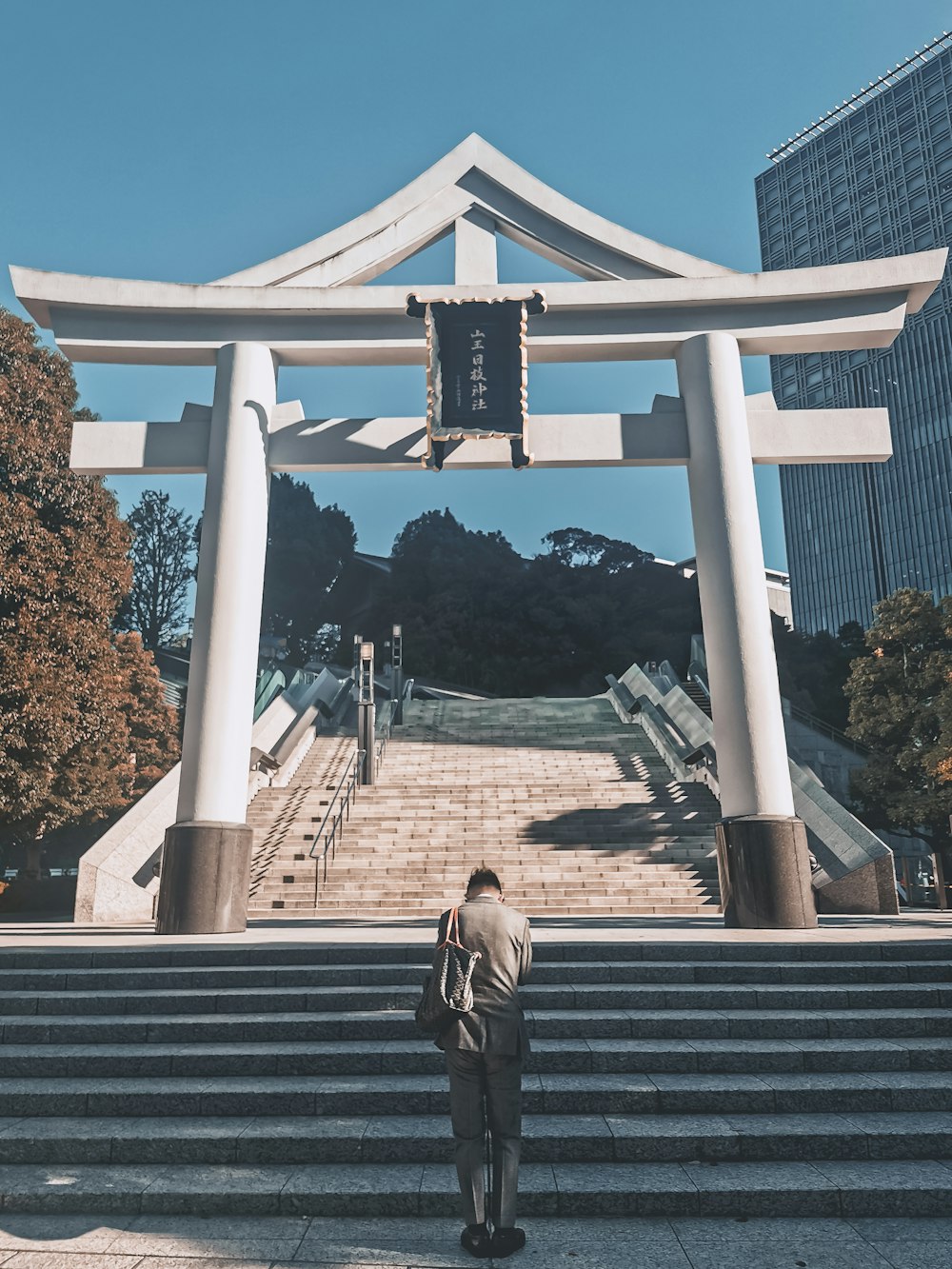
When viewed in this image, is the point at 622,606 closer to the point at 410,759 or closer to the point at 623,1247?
the point at 410,759

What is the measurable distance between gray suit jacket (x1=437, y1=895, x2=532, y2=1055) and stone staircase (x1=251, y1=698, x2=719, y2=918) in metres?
6.89

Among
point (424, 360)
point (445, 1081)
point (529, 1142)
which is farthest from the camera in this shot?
point (424, 360)

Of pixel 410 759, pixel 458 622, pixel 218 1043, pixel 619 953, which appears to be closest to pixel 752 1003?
pixel 619 953

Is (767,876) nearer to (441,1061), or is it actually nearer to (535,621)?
(441,1061)

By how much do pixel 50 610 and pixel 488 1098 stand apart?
529 inches

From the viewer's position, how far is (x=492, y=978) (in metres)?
4.00

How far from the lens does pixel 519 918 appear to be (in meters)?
4.22

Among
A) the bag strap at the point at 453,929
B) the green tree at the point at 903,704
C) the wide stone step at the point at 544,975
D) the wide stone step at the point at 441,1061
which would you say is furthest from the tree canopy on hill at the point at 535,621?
the bag strap at the point at 453,929

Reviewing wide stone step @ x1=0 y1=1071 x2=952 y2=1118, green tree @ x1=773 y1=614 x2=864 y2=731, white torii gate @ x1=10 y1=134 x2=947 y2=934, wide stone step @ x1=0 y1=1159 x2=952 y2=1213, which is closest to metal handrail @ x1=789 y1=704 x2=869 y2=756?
green tree @ x1=773 y1=614 x2=864 y2=731

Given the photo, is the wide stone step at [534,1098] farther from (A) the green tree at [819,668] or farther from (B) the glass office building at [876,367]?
(B) the glass office building at [876,367]

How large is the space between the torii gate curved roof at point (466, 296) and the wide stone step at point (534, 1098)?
8228 millimetres

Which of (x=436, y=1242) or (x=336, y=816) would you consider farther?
(x=336, y=816)

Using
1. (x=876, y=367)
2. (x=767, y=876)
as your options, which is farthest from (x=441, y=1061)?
(x=876, y=367)

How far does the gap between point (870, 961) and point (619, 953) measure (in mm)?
1863
